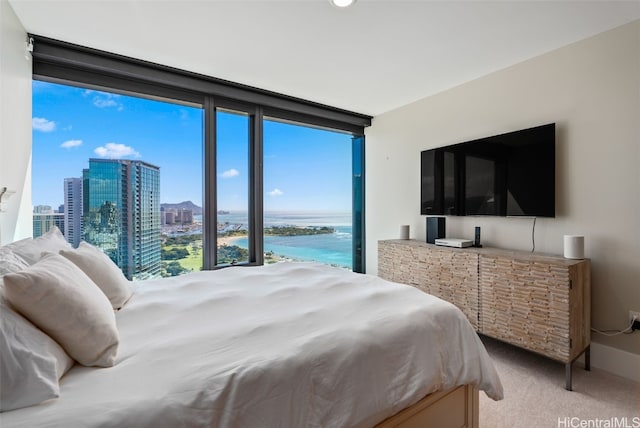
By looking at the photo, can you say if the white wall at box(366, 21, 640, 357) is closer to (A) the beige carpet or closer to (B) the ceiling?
(B) the ceiling

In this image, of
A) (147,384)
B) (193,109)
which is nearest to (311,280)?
(147,384)

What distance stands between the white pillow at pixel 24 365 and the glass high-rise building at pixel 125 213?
2303 mm

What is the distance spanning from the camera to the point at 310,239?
426cm

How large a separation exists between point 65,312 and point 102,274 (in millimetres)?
590

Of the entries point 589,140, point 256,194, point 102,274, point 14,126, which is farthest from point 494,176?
point 14,126

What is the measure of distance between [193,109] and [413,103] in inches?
101

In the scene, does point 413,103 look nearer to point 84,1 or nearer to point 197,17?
point 197,17

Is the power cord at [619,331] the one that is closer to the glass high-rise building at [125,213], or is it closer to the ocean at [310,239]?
the ocean at [310,239]

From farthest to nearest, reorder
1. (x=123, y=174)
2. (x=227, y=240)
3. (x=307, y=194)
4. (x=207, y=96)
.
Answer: (x=307, y=194), (x=227, y=240), (x=207, y=96), (x=123, y=174)

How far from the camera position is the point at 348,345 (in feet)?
3.74

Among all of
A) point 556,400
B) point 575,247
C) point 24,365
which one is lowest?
point 556,400

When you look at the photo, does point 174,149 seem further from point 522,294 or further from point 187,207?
point 522,294

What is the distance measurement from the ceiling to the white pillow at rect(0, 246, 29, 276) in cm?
165

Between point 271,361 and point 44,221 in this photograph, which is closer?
point 271,361
